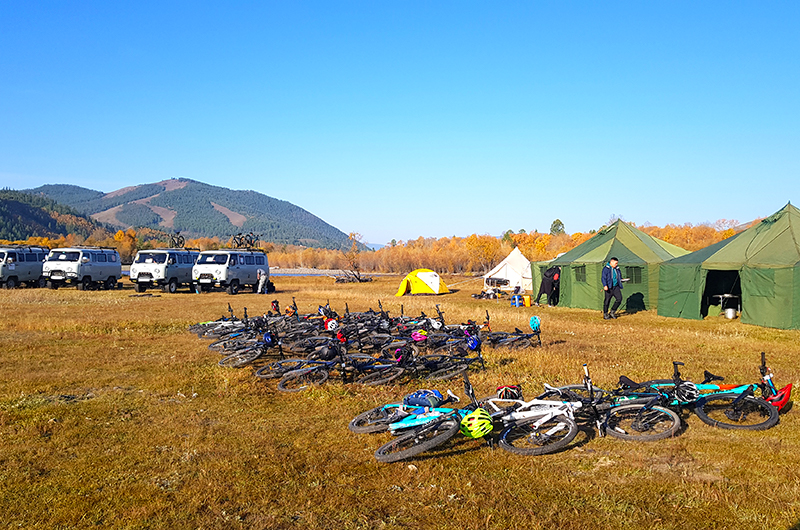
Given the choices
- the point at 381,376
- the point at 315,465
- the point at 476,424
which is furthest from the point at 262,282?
the point at 476,424

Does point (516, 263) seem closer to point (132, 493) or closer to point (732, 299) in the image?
point (732, 299)

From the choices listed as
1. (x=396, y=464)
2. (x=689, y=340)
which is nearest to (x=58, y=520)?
(x=396, y=464)

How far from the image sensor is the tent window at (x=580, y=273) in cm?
2116

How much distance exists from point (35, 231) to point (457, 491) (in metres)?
180

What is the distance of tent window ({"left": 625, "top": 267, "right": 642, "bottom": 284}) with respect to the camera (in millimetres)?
20484

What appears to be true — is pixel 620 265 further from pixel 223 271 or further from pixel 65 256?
pixel 65 256

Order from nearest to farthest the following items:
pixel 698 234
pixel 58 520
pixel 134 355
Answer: pixel 58 520, pixel 134 355, pixel 698 234

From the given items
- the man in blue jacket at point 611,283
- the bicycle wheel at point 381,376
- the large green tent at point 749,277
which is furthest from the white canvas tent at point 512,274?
the bicycle wheel at point 381,376

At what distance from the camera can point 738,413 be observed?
21.6 ft

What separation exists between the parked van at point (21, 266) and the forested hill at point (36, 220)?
118 metres

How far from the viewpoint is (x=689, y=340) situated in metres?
12.9

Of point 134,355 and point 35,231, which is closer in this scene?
point 134,355

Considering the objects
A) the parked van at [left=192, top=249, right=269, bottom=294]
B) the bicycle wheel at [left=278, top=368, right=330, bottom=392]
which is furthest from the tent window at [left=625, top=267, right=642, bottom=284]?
the parked van at [left=192, top=249, right=269, bottom=294]

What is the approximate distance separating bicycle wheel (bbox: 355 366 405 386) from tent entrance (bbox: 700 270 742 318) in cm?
1296
